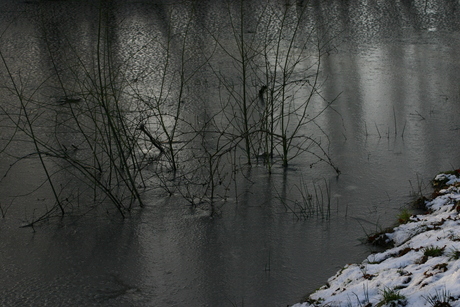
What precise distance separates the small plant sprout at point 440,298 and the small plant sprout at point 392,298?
4.4 inches

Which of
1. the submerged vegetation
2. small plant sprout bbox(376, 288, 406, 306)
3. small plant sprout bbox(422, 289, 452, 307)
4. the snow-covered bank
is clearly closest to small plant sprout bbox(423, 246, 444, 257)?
the snow-covered bank

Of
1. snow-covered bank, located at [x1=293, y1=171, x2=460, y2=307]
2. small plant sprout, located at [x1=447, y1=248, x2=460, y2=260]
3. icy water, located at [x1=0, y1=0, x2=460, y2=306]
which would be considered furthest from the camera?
icy water, located at [x1=0, y1=0, x2=460, y2=306]

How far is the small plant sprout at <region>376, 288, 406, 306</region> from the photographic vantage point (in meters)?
2.70

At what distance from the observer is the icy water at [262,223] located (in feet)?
11.9

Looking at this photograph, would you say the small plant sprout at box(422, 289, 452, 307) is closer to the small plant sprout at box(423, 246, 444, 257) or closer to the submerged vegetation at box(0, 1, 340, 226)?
the small plant sprout at box(423, 246, 444, 257)

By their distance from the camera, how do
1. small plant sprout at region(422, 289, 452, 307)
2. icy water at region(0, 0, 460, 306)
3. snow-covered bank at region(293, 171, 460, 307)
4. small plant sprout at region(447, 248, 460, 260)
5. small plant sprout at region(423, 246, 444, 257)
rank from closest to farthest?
small plant sprout at region(422, 289, 452, 307) < snow-covered bank at region(293, 171, 460, 307) < small plant sprout at region(447, 248, 460, 260) < small plant sprout at region(423, 246, 444, 257) < icy water at region(0, 0, 460, 306)

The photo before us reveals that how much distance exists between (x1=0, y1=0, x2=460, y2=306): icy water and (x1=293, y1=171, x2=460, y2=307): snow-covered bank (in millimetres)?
254

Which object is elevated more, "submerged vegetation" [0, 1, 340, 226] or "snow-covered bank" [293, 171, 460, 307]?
"submerged vegetation" [0, 1, 340, 226]

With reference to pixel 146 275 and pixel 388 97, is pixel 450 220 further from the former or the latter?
pixel 388 97

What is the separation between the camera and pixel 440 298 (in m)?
2.58

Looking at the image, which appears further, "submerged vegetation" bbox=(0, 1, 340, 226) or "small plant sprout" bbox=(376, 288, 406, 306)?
"submerged vegetation" bbox=(0, 1, 340, 226)

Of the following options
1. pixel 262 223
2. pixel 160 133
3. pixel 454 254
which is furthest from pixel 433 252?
pixel 160 133

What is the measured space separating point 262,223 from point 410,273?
1.50m

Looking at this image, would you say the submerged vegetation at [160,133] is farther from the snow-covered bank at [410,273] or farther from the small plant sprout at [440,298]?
the small plant sprout at [440,298]
